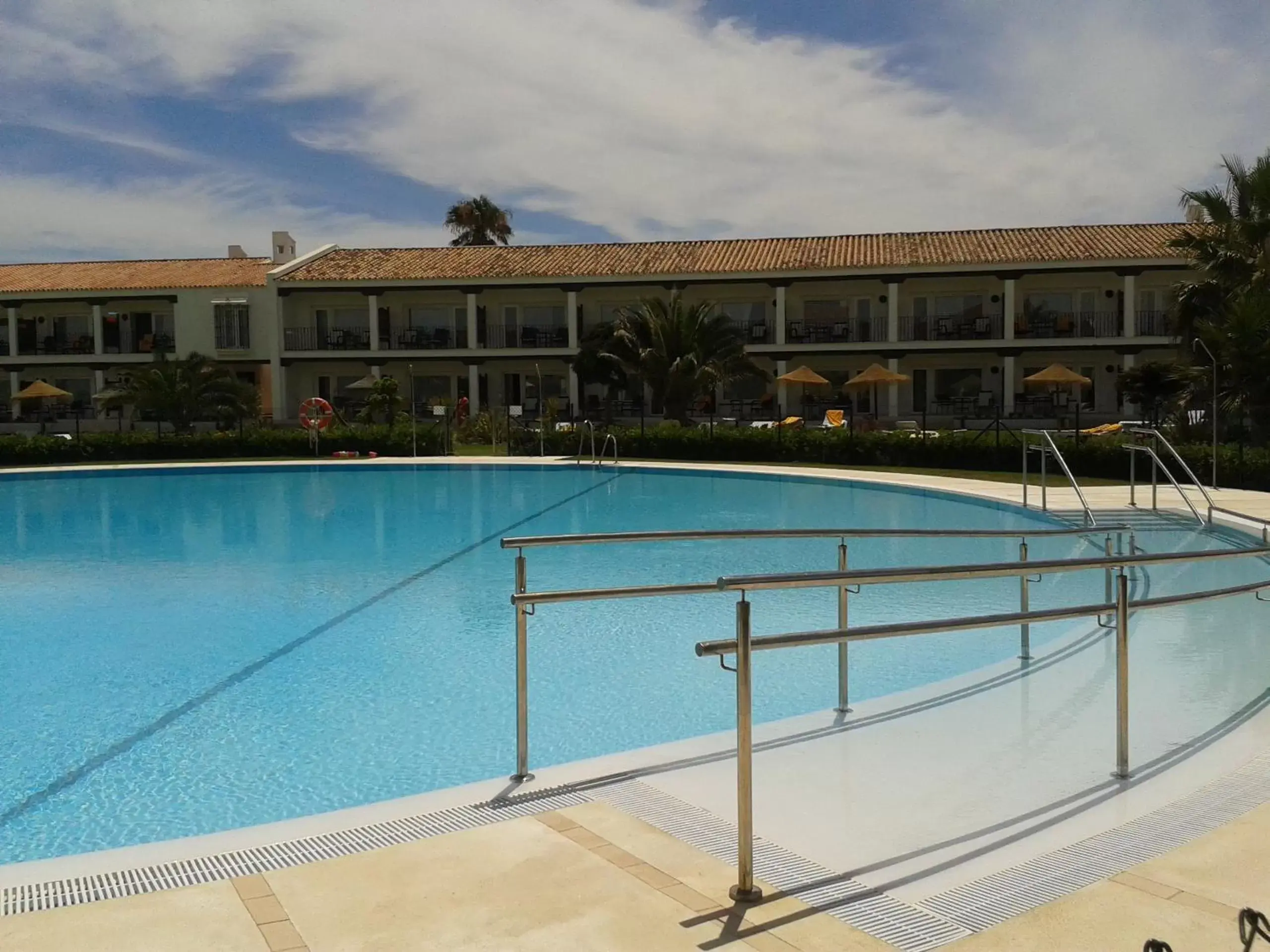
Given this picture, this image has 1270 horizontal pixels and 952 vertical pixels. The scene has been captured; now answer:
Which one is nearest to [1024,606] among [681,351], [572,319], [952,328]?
[681,351]

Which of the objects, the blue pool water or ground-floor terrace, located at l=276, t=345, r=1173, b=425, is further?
ground-floor terrace, located at l=276, t=345, r=1173, b=425

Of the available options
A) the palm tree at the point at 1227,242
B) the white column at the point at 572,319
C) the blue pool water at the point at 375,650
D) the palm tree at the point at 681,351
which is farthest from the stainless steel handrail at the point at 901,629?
the white column at the point at 572,319

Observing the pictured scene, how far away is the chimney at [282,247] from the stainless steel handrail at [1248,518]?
4016 cm

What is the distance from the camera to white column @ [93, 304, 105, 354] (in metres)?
44.2

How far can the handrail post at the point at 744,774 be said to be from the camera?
317cm

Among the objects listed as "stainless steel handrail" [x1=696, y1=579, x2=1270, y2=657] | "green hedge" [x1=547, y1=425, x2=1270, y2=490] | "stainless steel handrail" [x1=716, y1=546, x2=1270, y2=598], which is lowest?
"green hedge" [x1=547, y1=425, x2=1270, y2=490]

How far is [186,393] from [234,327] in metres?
10.6

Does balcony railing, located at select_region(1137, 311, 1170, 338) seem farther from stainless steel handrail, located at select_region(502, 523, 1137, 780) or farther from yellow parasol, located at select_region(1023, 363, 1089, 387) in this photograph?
stainless steel handrail, located at select_region(502, 523, 1137, 780)

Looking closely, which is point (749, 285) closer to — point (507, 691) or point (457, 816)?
point (507, 691)

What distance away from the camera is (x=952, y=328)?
39.1m

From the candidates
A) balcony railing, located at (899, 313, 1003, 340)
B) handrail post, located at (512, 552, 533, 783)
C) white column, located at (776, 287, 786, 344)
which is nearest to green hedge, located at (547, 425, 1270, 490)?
white column, located at (776, 287, 786, 344)

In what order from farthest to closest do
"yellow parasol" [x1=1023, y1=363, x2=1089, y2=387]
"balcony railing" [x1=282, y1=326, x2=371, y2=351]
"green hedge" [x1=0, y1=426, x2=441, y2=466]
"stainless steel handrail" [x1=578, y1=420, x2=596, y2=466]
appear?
"balcony railing" [x1=282, y1=326, x2=371, y2=351], "yellow parasol" [x1=1023, y1=363, x2=1089, y2=387], "green hedge" [x1=0, y1=426, x2=441, y2=466], "stainless steel handrail" [x1=578, y1=420, x2=596, y2=466]

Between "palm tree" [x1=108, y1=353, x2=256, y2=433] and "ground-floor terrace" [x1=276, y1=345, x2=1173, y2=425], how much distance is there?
5717 mm

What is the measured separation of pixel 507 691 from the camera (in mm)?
7688
